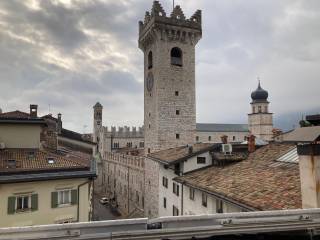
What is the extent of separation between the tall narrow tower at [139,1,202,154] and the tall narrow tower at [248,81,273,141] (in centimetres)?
6053

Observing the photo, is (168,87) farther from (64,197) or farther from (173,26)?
(64,197)

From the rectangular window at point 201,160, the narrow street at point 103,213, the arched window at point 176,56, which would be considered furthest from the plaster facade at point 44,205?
the narrow street at point 103,213

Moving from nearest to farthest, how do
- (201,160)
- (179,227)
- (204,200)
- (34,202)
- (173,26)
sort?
(179,227), (34,202), (204,200), (201,160), (173,26)

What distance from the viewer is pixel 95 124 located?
9419cm

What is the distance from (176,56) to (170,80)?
175 inches

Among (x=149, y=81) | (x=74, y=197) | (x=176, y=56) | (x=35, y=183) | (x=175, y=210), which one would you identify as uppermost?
(x=176, y=56)

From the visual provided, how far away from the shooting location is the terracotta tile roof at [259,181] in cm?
1154

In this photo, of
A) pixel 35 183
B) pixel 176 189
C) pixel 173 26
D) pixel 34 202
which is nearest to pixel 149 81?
pixel 173 26

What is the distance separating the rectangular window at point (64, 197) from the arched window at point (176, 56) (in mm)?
26775

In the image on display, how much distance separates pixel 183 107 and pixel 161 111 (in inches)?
130

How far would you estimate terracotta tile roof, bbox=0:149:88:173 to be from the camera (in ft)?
55.9

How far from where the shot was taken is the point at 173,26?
136 ft

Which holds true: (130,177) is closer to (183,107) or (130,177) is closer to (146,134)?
(146,134)

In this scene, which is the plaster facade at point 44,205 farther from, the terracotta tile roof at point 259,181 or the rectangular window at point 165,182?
the rectangular window at point 165,182
